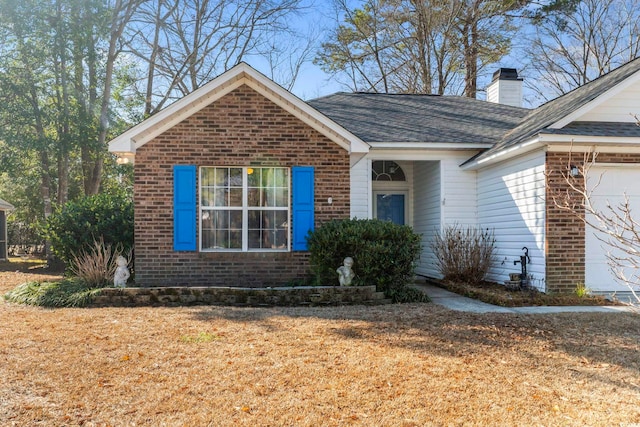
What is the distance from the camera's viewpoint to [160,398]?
154 inches

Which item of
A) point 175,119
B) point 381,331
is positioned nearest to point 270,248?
point 175,119

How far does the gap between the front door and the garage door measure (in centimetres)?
519

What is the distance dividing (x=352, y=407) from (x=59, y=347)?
348 cm

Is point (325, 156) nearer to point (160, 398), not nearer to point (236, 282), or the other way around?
point (236, 282)

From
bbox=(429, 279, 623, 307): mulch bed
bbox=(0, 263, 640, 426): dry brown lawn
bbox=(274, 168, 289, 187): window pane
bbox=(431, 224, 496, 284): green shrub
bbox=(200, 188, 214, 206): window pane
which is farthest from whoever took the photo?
bbox=(431, 224, 496, 284): green shrub

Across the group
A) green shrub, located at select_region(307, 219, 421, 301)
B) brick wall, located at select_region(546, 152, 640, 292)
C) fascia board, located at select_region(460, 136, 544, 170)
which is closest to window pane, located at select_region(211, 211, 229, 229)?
green shrub, located at select_region(307, 219, 421, 301)

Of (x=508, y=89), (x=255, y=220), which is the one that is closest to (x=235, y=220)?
(x=255, y=220)

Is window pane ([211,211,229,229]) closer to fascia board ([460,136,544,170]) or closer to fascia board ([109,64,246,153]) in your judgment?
fascia board ([109,64,246,153])

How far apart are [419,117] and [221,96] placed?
18.2 ft

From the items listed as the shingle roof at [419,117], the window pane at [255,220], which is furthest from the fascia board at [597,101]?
the window pane at [255,220]

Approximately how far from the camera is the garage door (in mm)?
9070

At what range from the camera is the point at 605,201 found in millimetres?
8992

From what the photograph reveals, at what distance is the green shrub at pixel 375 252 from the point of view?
858 centimetres

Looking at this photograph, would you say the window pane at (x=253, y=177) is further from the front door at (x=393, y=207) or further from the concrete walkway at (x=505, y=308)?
the front door at (x=393, y=207)
